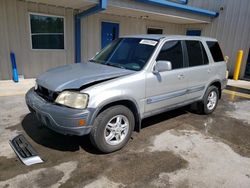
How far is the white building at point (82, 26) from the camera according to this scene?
759 centimetres

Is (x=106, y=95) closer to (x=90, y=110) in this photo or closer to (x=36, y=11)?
(x=90, y=110)

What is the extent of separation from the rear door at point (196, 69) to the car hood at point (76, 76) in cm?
159

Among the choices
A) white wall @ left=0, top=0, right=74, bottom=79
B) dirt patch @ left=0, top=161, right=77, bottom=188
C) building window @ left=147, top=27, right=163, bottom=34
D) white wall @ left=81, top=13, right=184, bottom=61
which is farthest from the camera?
building window @ left=147, top=27, right=163, bottom=34

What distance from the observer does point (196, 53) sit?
182 inches

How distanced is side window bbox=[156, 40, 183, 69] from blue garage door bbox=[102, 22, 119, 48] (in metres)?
6.31

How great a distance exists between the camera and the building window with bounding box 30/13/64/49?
26.2 ft

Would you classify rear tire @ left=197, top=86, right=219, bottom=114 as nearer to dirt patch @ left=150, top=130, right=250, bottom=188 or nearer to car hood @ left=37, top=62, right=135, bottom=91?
dirt patch @ left=150, top=130, right=250, bottom=188

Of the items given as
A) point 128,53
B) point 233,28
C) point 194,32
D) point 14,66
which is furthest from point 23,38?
point 233,28

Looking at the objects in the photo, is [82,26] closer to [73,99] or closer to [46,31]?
[46,31]

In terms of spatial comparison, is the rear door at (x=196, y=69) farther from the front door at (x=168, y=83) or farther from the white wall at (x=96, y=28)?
the white wall at (x=96, y=28)

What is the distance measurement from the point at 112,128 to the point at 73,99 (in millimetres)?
791

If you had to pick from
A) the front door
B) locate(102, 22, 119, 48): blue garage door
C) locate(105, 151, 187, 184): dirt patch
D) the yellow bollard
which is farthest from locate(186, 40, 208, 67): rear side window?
the yellow bollard

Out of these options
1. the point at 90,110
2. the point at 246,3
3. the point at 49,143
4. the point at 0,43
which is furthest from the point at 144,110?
the point at 246,3

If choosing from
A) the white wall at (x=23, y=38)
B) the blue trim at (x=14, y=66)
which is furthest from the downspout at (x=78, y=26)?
the blue trim at (x=14, y=66)
